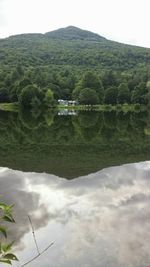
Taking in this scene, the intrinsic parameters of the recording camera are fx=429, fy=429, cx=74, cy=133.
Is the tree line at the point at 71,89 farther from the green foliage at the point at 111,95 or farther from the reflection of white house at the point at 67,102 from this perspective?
the reflection of white house at the point at 67,102

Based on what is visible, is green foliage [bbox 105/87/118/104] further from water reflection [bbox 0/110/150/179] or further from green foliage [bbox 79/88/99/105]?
water reflection [bbox 0/110/150/179]

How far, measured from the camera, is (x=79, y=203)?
15625mm

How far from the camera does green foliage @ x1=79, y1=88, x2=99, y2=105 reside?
122812 mm

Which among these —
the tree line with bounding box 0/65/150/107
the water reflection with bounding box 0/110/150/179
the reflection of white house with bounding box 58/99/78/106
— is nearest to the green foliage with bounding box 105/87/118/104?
the tree line with bounding box 0/65/150/107

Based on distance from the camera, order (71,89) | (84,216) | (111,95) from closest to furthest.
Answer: (84,216)
(111,95)
(71,89)

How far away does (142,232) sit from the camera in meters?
12.5

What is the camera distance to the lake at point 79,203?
1083 cm

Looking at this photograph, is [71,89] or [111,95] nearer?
[111,95]

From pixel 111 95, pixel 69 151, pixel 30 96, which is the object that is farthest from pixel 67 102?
pixel 69 151

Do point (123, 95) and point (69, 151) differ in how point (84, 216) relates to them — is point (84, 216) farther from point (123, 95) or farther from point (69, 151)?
point (123, 95)

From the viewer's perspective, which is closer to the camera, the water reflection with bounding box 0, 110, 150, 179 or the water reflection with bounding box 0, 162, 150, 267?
the water reflection with bounding box 0, 162, 150, 267

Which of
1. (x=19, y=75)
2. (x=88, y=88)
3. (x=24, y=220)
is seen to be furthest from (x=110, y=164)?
(x=19, y=75)

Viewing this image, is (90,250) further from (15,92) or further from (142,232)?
(15,92)

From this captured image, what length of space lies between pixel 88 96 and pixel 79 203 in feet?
356
